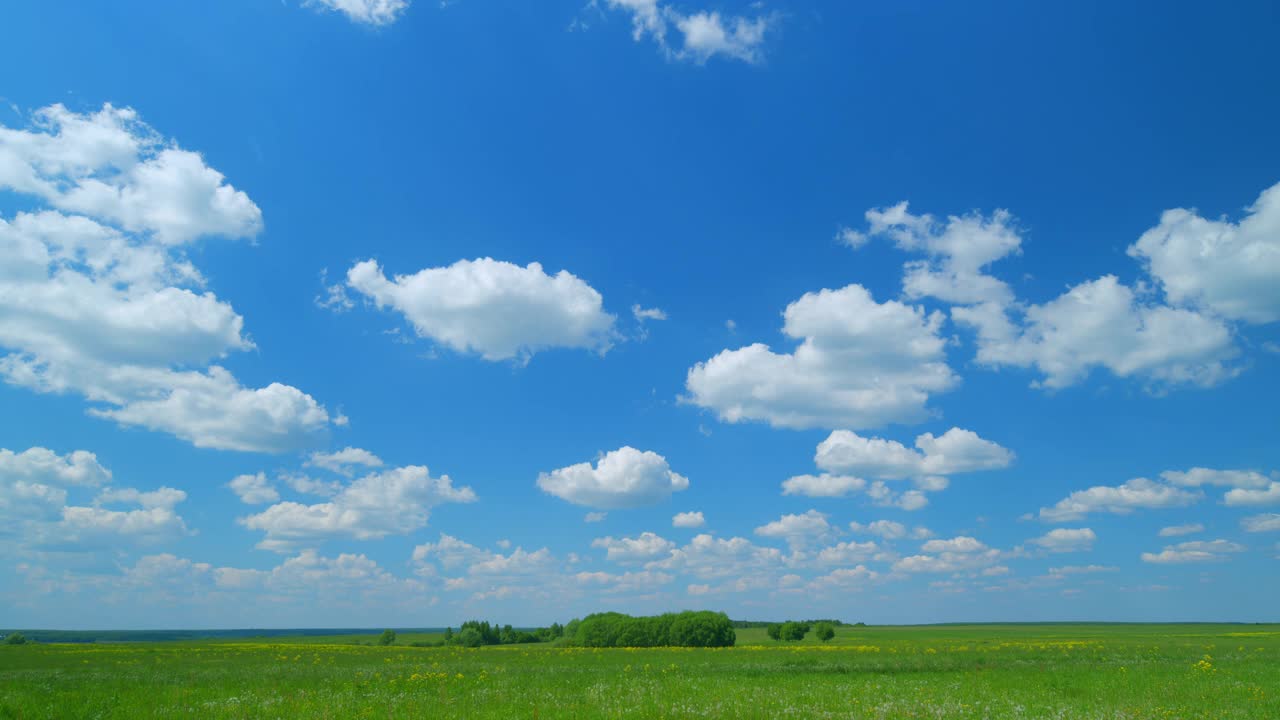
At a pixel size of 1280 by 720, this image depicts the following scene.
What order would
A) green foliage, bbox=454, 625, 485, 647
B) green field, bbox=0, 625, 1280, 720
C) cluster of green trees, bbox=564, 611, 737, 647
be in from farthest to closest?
green foliage, bbox=454, 625, 485, 647 → cluster of green trees, bbox=564, 611, 737, 647 → green field, bbox=0, 625, 1280, 720

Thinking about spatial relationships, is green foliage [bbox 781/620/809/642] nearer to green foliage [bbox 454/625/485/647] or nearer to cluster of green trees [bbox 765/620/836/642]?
cluster of green trees [bbox 765/620/836/642]

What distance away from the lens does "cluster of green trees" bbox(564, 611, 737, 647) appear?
3553 inches

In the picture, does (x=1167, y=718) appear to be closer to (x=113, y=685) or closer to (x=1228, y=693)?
(x=1228, y=693)

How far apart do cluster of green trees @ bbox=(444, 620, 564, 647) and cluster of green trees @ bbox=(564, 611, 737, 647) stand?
20064 millimetres

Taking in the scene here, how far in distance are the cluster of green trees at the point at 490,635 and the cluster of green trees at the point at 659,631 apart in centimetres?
2006

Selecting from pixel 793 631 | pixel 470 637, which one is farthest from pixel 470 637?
pixel 793 631

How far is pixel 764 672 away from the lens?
36219 mm

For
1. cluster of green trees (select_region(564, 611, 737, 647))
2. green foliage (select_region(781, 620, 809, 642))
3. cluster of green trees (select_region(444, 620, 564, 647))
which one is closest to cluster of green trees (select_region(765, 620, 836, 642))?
green foliage (select_region(781, 620, 809, 642))

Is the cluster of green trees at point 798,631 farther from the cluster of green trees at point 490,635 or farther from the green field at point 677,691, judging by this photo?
the green field at point 677,691

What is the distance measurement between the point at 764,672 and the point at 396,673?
1872 cm

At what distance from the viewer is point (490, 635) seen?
115m

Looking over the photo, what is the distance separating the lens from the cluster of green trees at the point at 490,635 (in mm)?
109000

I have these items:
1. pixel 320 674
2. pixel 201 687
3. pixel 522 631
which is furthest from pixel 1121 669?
pixel 522 631

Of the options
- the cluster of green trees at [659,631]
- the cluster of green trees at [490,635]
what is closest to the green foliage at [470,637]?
the cluster of green trees at [490,635]
